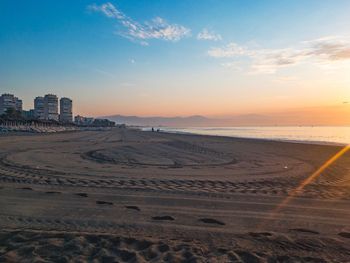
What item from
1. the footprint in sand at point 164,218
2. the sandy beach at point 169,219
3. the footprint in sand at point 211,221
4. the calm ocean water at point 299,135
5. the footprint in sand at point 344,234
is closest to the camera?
the sandy beach at point 169,219

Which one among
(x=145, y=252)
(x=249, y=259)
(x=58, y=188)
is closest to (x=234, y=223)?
(x=249, y=259)

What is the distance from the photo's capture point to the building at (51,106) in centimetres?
18411

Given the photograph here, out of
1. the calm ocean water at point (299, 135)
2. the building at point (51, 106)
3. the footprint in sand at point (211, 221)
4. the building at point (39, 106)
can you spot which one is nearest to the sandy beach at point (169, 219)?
the footprint in sand at point (211, 221)

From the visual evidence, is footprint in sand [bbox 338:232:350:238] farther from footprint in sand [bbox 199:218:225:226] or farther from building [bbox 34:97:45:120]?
building [bbox 34:97:45:120]

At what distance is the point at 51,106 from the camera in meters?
189

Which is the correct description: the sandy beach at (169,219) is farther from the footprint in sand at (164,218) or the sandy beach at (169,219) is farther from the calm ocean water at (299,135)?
the calm ocean water at (299,135)

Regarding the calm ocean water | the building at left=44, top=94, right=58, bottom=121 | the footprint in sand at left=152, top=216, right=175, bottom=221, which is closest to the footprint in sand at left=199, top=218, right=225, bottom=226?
the footprint in sand at left=152, top=216, right=175, bottom=221

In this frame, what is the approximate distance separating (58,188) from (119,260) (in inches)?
210

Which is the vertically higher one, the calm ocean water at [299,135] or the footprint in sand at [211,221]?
the calm ocean water at [299,135]

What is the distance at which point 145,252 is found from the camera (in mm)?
4480

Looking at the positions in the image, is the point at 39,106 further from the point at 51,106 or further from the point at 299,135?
the point at 299,135

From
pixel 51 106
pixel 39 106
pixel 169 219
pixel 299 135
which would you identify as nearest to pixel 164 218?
pixel 169 219

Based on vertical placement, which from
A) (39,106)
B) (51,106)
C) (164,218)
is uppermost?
(51,106)

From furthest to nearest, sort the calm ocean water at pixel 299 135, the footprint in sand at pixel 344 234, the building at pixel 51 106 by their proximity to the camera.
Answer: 1. the building at pixel 51 106
2. the calm ocean water at pixel 299 135
3. the footprint in sand at pixel 344 234
